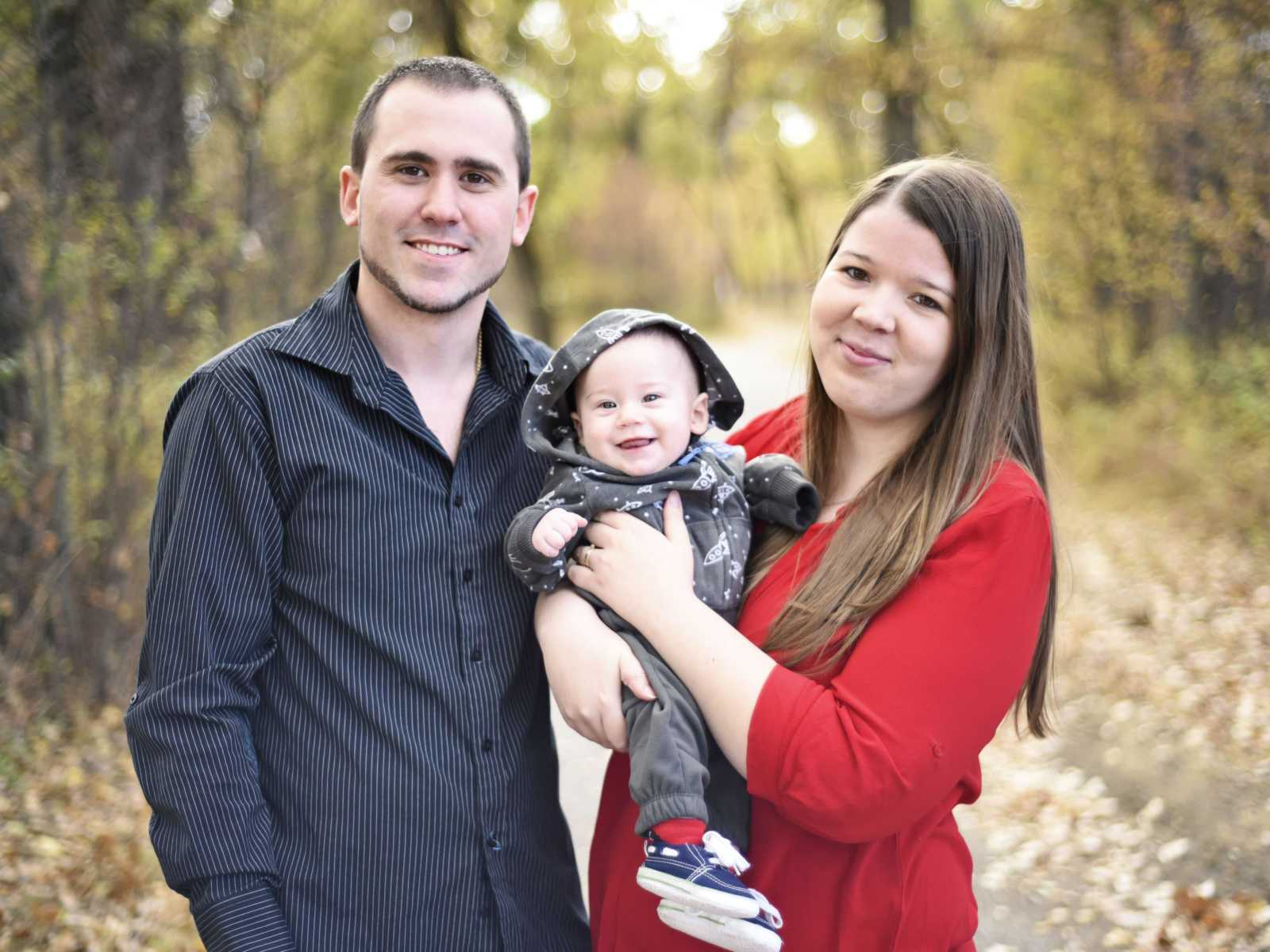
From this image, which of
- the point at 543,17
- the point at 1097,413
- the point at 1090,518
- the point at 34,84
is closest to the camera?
the point at 34,84

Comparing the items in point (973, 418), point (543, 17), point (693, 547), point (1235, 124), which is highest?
point (543, 17)

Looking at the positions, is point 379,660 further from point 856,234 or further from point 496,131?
point 856,234

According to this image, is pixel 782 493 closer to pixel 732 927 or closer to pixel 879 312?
pixel 879 312

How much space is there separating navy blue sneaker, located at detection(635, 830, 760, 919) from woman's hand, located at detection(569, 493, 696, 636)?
1.45 feet

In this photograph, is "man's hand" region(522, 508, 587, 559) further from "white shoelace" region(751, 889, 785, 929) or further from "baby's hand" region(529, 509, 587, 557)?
"white shoelace" region(751, 889, 785, 929)

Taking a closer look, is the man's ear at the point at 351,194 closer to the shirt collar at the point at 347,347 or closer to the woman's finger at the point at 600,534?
the shirt collar at the point at 347,347

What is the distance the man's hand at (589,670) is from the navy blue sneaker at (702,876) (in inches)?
10.3

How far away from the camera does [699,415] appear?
2520 millimetres

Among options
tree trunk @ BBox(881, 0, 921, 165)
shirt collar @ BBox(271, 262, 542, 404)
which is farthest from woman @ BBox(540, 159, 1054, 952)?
tree trunk @ BBox(881, 0, 921, 165)

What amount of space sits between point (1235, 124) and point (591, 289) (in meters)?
19.2

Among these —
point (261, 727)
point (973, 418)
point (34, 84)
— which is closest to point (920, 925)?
point (973, 418)

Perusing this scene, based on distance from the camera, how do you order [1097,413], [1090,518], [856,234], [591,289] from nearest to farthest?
[856,234] → [1090,518] → [1097,413] → [591,289]

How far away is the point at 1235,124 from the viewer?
831 centimetres

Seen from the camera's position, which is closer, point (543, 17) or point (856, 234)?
point (856, 234)
